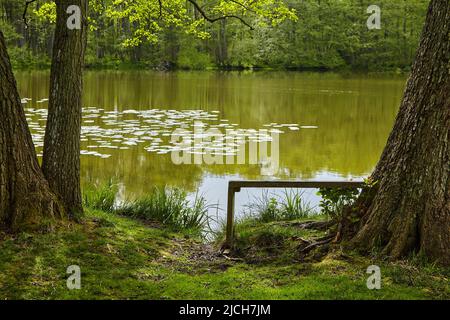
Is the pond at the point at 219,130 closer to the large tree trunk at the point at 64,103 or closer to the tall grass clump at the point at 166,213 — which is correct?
the tall grass clump at the point at 166,213

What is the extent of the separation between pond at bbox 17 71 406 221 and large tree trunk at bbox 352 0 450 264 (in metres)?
4.71

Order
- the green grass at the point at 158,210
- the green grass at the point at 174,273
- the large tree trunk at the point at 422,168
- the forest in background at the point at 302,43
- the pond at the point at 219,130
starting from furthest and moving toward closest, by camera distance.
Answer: the forest in background at the point at 302,43 → the pond at the point at 219,130 → the green grass at the point at 158,210 → the large tree trunk at the point at 422,168 → the green grass at the point at 174,273

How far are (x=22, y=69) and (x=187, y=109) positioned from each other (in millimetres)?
29600

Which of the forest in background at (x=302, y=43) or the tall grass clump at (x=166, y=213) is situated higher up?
the forest in background at (x=302, y=43)

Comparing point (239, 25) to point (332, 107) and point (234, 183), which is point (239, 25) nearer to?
point (332, 107)

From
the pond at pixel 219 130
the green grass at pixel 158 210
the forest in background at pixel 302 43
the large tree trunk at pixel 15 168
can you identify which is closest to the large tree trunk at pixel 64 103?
the large tree trunk at pixel 15 168

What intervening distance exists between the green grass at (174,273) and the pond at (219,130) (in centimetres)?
403

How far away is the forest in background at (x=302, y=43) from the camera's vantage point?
61.0 m

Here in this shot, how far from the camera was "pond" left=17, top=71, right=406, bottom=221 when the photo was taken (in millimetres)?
13828

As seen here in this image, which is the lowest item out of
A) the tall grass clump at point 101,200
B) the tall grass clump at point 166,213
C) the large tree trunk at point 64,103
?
the tall grass clump at point 166,213

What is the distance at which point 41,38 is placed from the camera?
58.3 m

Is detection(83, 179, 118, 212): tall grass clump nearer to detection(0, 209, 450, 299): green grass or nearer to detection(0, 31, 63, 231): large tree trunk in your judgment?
detection(0, 209, 450, 299): green grass

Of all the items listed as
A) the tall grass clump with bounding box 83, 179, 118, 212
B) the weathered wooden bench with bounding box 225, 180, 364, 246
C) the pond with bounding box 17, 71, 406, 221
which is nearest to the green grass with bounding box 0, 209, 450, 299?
the weathered wooden bench with bounding box 225, 180, 364, 246

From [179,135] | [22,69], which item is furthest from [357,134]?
[22,69]
